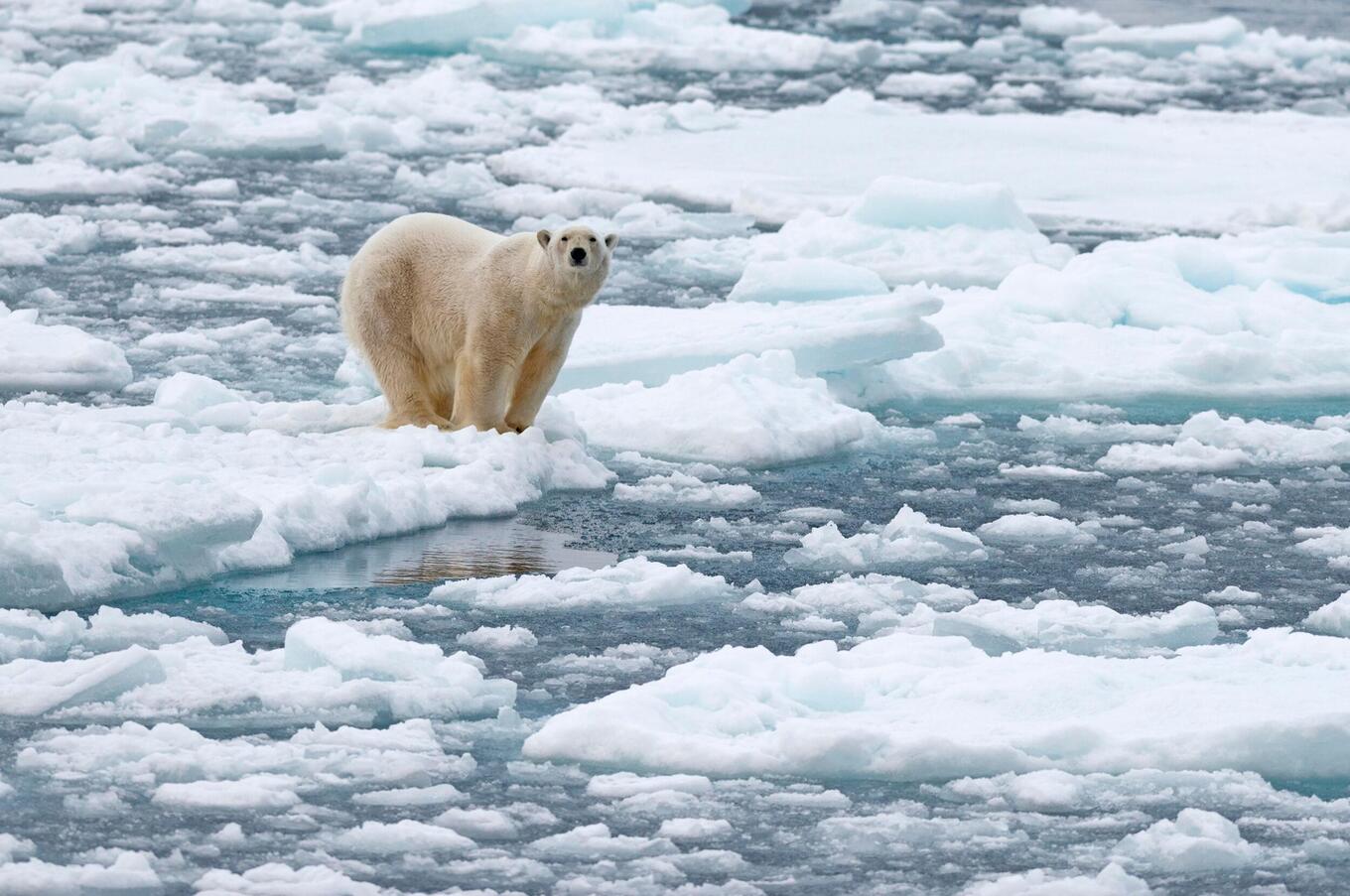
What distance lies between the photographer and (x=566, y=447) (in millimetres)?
6930

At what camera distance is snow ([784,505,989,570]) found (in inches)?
240

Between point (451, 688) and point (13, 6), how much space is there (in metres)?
20.5

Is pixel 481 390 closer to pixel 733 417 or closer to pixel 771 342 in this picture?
pixel 733 417

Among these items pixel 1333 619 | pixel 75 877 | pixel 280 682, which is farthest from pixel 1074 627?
pixel 75 877

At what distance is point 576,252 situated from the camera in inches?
260

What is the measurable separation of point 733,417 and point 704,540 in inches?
41.7

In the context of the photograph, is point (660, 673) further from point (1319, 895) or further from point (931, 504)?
point (931, 504)

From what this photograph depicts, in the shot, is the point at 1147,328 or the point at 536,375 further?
the point at 1147,328

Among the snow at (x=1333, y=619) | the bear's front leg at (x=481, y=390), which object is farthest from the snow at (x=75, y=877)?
the bear's front leg at (x=481, y=390)

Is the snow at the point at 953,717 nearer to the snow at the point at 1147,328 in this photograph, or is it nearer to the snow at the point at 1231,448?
the snow at the point at 1231,448

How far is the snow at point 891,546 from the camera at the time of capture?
609 centimetres

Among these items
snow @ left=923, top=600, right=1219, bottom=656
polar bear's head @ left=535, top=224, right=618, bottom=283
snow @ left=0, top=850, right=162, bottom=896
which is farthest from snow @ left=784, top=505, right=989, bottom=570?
snow @ left=0, top=850, right=162, bottom=896

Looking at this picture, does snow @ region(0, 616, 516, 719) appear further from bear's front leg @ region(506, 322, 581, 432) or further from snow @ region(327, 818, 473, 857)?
bear's front leg @ region(506, 322, 581, 432)

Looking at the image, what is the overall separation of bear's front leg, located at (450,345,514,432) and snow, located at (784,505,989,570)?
3.85ft
